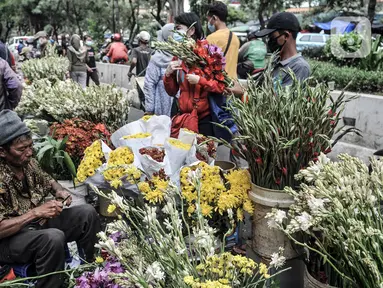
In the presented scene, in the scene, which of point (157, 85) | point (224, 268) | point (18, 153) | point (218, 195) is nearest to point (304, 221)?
point (224, 268)

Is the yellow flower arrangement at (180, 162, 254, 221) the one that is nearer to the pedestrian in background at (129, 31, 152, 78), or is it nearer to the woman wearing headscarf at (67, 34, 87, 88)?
the pedestrian in background at (129, 31, 152, 78)

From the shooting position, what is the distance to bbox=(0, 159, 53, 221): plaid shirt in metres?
2.79

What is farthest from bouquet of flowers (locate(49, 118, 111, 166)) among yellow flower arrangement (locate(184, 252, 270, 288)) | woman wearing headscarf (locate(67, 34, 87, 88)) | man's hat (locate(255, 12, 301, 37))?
woman wearing headscarf (locate(67, 34, 87, 88))

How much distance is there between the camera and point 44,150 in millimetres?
3564

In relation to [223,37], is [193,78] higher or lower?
lower

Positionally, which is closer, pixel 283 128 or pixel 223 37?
pixel 283 128

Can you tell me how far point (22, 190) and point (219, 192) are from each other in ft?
4.09

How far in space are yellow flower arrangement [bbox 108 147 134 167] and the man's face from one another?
515 millimetres

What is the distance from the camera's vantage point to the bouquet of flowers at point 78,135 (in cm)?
382

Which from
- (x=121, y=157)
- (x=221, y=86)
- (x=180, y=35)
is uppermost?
(x=180, y=35)

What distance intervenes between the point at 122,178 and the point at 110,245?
51.2 inches

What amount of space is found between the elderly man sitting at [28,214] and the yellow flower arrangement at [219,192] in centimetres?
80

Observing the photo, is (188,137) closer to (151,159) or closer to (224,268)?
(151,159)

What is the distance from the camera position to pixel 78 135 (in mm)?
3852
